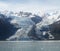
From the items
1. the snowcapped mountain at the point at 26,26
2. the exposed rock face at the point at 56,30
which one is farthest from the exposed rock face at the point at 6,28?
the exposed rock face at the point at 56,30

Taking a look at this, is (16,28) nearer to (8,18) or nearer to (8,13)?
(8,18)

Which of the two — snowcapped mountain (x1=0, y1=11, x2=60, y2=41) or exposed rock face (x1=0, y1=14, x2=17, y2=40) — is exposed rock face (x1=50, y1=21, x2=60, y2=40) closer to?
snowcapped mountain (x1=0, y1=11, x2=60, y2=41)

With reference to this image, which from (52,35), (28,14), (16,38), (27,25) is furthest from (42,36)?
(28,14)

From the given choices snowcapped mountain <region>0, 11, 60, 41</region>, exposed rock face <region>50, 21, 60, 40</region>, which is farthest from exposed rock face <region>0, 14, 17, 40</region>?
exposed rock face <region>50, 21, 60, 40</region>

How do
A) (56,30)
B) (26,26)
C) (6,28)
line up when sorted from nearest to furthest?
(56,30) < (6,28) < (26,26)

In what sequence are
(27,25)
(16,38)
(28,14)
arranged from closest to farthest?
1. (16,38)
2. (27,25)
3. (28,14)

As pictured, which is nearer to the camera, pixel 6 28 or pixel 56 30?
pixel 56 30

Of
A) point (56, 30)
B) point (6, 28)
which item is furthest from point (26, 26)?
point (56, 30)

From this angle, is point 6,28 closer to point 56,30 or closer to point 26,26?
point 26,26

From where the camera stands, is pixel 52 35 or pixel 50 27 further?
pixel 50 27
